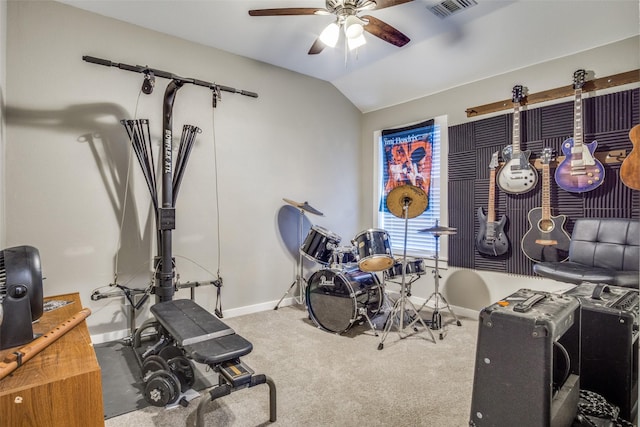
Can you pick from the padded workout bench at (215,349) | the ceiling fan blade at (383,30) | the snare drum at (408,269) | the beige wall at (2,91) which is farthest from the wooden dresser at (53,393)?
the snare drum at (408,269)

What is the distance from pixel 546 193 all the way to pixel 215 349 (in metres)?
2.93

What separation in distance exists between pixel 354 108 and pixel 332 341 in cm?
311

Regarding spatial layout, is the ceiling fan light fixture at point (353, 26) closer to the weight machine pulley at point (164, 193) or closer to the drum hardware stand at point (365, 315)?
the weight machine pulley at point (164, 193)

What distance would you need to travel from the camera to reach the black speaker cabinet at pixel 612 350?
1.62 metres

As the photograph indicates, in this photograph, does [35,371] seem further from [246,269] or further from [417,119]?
[417,119]

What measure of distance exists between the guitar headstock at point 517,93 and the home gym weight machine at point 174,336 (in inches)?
105

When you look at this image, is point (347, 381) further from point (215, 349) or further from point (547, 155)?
point (547, 155)

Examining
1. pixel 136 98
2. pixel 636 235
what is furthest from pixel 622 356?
pixel 136 98

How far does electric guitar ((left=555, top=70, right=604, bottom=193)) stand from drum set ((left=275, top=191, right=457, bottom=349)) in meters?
1.44

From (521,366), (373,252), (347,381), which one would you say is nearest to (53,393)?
(521,366)

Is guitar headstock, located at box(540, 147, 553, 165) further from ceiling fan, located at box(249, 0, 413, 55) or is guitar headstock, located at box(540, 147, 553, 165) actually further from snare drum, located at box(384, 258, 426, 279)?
ceiling fan, located at box(249, 0, 413, 55)

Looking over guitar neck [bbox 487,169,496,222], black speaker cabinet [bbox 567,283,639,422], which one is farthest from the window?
black speaker cabinet [bbox 567,283,639,422]

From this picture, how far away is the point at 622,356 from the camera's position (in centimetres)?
164

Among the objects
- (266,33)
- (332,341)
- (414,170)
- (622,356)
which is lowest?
(332,341)
